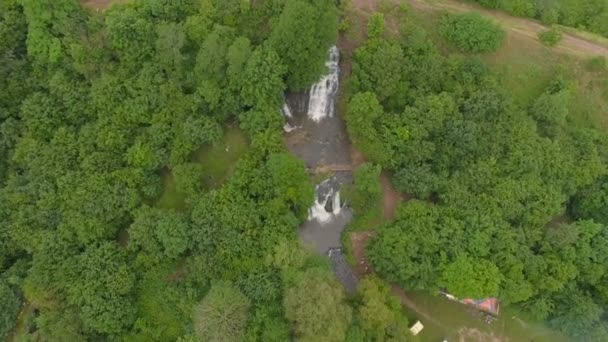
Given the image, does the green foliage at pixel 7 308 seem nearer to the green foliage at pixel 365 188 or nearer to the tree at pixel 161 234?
the tree at pixel 161 234

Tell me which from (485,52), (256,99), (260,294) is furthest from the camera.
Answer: (485,52)

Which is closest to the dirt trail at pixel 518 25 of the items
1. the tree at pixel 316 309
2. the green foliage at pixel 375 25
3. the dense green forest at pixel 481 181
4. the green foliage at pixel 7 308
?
the green foliage at pixel 375 25

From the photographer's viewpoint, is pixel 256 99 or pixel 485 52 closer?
pixel 256 99

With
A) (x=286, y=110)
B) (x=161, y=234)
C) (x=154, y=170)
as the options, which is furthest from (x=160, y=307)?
→ (x=286, y=110)

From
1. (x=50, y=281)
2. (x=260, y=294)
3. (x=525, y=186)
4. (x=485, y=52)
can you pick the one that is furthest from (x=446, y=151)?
(x=50, y=281)

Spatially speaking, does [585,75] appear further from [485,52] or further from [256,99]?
[256,99]

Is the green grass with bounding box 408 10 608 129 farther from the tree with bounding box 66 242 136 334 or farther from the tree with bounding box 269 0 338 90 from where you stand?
the tree with bounding box 66 242 136 334
